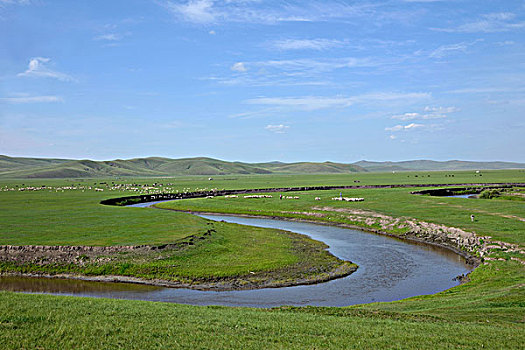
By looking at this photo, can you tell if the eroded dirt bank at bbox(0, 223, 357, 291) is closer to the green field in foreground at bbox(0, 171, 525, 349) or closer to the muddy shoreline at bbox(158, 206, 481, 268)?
the green field in foreground at bbox(0, 171, 525, 349)

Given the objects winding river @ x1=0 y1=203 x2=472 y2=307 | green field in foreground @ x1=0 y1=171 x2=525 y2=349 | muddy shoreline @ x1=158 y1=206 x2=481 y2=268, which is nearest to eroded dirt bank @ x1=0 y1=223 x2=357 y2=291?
winding river @ x1=0 y1=203 x2=472 y2=307

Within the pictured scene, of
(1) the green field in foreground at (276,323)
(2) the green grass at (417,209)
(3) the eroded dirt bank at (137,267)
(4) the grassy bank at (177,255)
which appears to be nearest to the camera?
(1) the green field in foreground at (276,323)

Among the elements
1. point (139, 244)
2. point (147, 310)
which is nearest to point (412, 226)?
point (139, 244)

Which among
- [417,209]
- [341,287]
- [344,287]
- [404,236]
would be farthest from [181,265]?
[417,209]

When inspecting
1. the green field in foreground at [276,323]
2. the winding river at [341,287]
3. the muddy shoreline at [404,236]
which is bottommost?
the winding river at [341,287]

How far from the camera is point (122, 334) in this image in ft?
52.7

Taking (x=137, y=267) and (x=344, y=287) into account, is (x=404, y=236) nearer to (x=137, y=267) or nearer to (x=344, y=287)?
(x=344, y=287)

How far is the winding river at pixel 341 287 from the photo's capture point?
1110 inches

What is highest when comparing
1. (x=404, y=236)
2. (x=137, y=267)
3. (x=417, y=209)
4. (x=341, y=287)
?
(x=417, y=209)

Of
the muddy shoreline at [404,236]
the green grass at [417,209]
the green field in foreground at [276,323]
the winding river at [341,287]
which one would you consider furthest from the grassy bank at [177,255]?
the green grass at [417,209]

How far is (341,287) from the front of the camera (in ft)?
102

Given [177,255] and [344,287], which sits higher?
[177,255]

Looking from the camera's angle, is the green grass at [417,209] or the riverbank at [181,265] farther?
the green grass at [417,209]

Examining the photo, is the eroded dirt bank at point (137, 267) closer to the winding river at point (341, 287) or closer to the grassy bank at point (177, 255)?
the grassy bank at point (177, 255)
